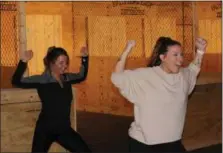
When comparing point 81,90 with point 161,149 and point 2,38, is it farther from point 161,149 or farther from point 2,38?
point 161,149

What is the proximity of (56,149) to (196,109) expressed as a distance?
8.10ft

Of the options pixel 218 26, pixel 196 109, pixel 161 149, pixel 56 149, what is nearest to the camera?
pixel 161 149

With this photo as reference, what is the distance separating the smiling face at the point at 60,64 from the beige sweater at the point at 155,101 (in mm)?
1192

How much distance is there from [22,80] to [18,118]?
3.63 ft

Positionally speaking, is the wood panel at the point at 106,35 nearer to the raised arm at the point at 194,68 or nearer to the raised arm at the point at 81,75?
the raised arm at the point at 81,75

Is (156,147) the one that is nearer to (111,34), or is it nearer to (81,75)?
(81,75)

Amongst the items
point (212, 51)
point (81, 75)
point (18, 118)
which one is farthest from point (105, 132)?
point (212, 51)

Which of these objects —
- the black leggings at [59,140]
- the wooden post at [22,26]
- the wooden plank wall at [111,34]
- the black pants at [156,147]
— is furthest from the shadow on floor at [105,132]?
the black pants at [156,147]

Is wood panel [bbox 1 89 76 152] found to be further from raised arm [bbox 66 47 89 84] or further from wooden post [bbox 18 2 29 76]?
raised arm [bbox 66 47 89 84]

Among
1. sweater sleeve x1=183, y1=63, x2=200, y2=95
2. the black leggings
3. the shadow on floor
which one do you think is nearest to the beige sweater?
sweater sleeve x1=183, y1=63, x2=200, y2=95

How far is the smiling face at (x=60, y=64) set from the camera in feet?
15.9

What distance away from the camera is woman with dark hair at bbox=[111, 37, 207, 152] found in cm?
369

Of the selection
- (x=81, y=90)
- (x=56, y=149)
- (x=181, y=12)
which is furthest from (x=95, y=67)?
(x=56, y=149)

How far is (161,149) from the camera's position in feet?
12.1
